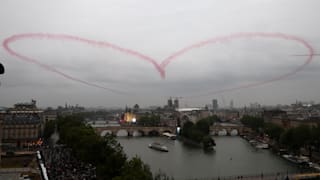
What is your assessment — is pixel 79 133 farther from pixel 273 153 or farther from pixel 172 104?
pixel 172 104

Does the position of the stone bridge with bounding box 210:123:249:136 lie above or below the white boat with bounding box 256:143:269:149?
above

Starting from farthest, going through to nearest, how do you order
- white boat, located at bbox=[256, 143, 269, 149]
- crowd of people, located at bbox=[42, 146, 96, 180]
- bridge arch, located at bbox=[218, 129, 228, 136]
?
bridge arch, located at bbox=[218, 129, 228, 136]
white boat, located at bbox=[256, 143, 269, 149]
crowd of people, located at bbox=[42, 146, 96, 180]

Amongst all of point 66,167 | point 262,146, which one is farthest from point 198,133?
point 66,167

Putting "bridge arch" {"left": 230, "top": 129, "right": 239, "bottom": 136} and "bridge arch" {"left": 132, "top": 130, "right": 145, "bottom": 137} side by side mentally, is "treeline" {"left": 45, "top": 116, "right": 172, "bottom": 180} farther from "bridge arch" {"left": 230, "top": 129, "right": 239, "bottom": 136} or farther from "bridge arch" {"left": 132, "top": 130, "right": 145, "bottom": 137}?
"bridge arch" {"left": 230, "top": 129, "right": 239, "bottom": 136}

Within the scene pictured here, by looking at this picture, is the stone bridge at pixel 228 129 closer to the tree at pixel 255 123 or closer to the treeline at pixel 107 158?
the tree at pixel 255 123

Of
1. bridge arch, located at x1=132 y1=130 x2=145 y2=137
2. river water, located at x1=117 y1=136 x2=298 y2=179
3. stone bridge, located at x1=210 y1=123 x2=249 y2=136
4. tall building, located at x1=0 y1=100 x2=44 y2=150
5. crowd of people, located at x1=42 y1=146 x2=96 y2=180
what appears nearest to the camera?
crowd of people, located at x1=42 y1=146 x2=96 y2=180

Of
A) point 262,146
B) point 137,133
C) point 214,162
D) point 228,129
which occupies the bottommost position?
point 214,162

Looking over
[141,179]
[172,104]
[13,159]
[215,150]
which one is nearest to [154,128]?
[215,150]

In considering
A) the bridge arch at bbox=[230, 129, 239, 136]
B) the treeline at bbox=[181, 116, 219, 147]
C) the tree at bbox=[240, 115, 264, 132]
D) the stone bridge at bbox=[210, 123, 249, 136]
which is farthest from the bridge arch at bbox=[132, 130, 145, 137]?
the tree at bbox=[240, 115, 264, 132]

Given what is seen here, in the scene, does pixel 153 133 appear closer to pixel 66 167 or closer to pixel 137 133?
pixel 137 133
